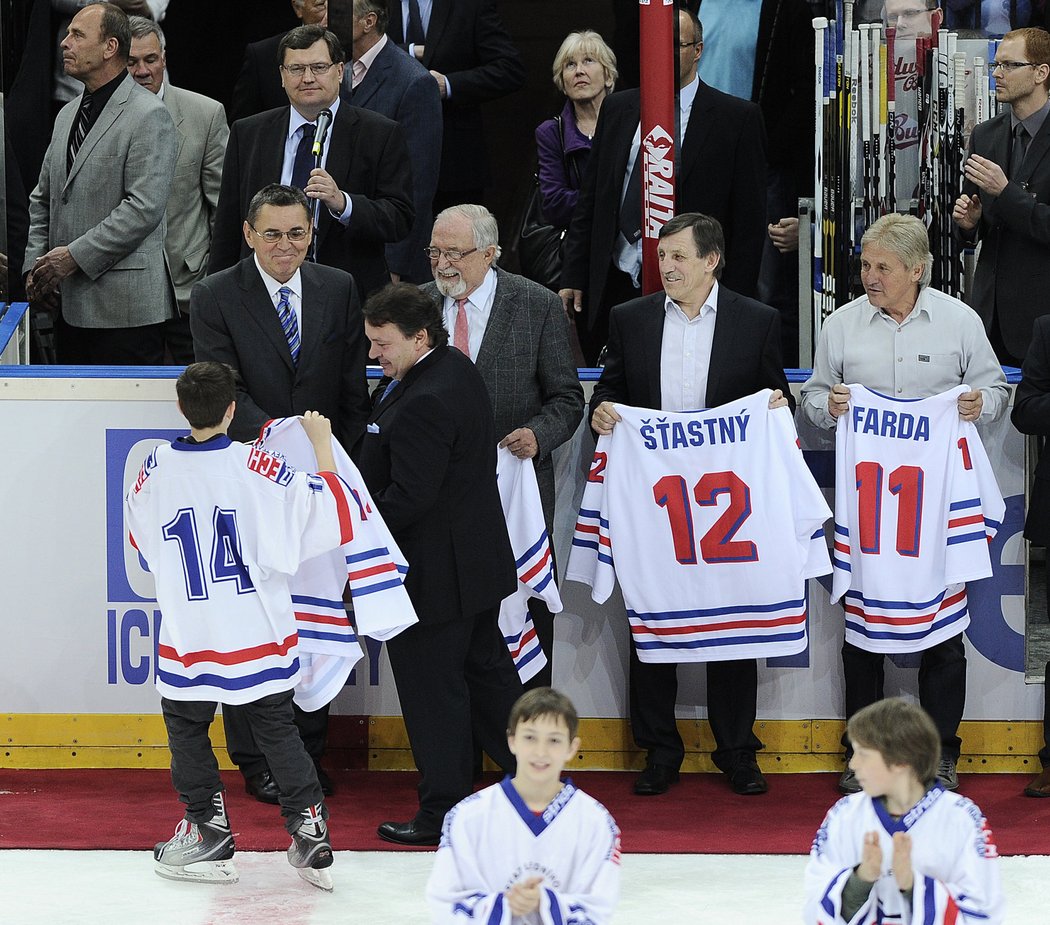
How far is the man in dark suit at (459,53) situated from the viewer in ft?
23.3

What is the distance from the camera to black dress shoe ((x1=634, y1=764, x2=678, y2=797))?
554cm

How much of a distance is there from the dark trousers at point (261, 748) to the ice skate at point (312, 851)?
24 millimetres

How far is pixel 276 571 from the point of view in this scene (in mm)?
4582

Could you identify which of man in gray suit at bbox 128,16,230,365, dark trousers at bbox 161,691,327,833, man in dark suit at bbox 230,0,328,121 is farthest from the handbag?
dark trousers at bbox 161,691,327,833

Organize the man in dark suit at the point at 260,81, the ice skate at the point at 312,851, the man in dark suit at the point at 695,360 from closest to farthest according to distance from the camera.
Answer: the ice skate at the point at 312,851 < the man in dark suit at the point at 695,360 < the man in dark suit at the point at 260,81

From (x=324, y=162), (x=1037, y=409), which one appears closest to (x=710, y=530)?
(x=1037, y=409)

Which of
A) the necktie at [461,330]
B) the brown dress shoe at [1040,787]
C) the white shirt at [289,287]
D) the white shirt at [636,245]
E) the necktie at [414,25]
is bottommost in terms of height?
the brown dress shoe at [1040,787]

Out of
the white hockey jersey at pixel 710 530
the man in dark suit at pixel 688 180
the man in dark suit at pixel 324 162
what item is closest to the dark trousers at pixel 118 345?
the man in dark suit at pixel 324 162

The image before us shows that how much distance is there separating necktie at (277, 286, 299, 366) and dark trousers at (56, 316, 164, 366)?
4.91 ft

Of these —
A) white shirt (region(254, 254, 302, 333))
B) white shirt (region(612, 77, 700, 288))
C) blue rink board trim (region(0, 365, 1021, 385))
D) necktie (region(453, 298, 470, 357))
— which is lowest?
blue rink board trim (region(0, 365, 1021, 385))

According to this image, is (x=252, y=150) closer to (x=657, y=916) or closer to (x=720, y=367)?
(x=720, y=367)

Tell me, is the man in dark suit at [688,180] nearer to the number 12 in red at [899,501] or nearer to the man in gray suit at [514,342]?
the man in gray suit at [514,342]

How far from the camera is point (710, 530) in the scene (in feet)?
17.9

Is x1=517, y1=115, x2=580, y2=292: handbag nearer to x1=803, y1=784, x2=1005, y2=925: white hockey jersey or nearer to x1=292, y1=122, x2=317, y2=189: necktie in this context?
x1=292, y1=122, x2=317, y2=189: necktie
